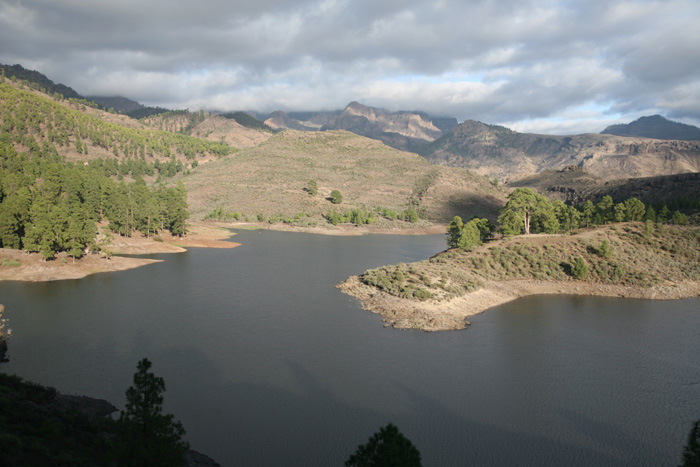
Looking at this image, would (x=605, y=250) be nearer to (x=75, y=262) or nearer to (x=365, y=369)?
(x=365, y=369)

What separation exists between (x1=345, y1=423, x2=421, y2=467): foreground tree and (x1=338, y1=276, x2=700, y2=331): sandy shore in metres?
28.9

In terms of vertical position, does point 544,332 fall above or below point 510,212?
below

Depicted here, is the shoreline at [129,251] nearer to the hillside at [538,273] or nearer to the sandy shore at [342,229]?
the sandy shore at [342,229]

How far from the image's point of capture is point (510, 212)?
2852 inches

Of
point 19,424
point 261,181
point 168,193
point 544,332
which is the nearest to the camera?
point 19,424

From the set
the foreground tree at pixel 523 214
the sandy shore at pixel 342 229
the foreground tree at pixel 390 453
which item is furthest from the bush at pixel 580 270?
the sandy shore at pixel 342 229

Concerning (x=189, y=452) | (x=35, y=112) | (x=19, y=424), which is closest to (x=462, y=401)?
(x=189, y=452)

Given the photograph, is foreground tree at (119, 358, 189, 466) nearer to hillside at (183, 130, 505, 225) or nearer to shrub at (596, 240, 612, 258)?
shrub at (596, 240, 612, 258)

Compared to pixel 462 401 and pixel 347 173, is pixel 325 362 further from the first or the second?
pixel 347 173

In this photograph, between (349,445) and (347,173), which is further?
(347,173)

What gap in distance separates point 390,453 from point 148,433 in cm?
1021

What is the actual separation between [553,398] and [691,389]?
37.7ft

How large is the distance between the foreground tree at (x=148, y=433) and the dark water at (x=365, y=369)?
6.51 m

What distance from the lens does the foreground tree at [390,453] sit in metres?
14.2
